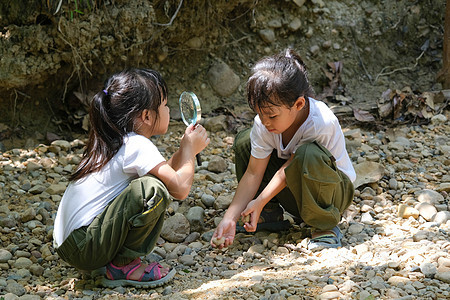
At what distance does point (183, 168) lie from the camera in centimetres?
245

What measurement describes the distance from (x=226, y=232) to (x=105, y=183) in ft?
2.28

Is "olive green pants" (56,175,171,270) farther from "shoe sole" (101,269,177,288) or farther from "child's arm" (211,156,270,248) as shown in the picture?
"child's arm" (211,156,270,248)

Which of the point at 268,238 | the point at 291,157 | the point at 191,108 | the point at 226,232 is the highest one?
the point at 191,108

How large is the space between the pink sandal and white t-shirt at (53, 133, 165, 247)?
0.26 metres

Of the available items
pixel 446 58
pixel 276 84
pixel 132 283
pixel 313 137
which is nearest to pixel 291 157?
pixel 313 137

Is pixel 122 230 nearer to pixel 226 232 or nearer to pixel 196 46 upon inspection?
pixel 226 232

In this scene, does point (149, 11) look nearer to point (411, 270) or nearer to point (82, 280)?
point (82, 280)

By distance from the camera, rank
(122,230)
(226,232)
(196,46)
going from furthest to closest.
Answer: (196,46), (226,232), (122,230)

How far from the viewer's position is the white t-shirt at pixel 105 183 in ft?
7.54

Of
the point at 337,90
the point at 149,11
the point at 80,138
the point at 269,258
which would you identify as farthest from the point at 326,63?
the point at 269,258

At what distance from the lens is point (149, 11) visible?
4027mm

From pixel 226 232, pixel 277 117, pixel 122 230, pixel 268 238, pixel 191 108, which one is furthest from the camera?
pixel 268 238

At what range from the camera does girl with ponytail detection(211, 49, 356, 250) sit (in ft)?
8.11

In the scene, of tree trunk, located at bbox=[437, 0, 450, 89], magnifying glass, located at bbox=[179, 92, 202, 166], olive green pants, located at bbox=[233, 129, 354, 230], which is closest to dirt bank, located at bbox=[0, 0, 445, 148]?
tree trunk, located at bbox=[437, 0, 450, 89]
